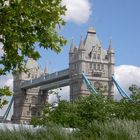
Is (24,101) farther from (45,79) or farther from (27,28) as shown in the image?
(27,28)

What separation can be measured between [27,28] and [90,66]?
13426cm

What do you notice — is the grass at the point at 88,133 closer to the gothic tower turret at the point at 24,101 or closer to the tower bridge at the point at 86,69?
the tower bridge at the point at 86,69

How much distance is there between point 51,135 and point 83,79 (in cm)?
13286

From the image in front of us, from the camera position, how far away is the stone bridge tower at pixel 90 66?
146 meters

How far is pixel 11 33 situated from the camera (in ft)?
45.1

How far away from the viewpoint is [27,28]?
14.3 meters

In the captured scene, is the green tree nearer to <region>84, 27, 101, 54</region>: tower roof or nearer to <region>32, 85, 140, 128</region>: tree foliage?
<region>32, 85, 140, 128</region>: tree foliage

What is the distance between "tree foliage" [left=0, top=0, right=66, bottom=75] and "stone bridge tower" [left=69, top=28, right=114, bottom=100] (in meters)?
128

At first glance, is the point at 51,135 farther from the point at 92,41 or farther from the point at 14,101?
the point at 14,101

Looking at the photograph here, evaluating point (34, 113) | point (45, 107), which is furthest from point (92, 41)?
point (45, 107)

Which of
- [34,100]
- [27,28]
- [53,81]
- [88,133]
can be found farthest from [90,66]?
[88,133]

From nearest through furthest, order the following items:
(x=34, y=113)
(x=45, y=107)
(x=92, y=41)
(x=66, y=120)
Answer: (x=66, y=120) → (x=45, y=107) → (x=92, y=41) → (x=34, y=113)

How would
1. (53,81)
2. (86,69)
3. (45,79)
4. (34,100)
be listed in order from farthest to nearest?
(34,100) < (45,79) < (53,81) < (86,69)

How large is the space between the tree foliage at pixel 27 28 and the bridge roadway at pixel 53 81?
136 metres
